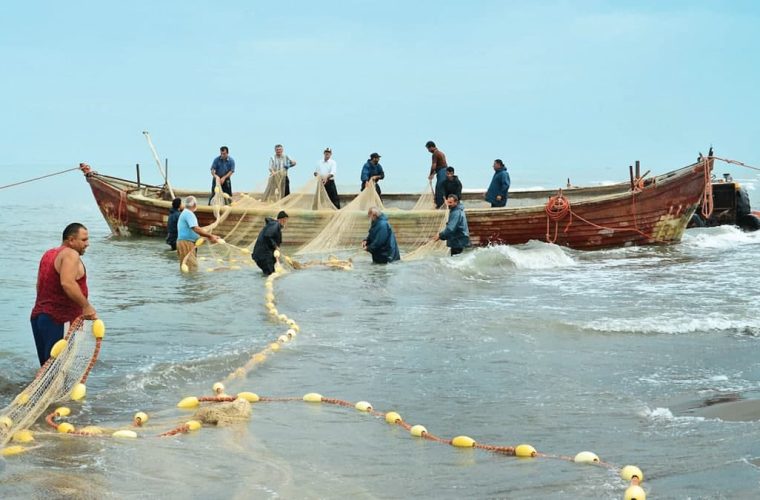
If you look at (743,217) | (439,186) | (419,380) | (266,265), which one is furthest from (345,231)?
(743,217)

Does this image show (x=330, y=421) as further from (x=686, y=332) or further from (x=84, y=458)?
(x=686, y=332)

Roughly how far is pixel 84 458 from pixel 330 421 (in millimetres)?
1720

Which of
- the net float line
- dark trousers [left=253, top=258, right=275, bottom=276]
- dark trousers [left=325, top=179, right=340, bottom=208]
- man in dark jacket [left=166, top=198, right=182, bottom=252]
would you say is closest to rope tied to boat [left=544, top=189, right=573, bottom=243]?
dark trousers [left=325, top=179, right=340, bottom=208]

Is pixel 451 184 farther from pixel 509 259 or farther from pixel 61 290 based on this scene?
pixel 61 290

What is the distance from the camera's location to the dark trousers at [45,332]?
634 cm

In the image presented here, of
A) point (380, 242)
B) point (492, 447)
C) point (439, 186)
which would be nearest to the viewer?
point (492, 447)

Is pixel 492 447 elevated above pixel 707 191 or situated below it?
below

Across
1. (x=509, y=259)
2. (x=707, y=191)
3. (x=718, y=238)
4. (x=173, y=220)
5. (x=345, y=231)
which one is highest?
(x=707, y=191)

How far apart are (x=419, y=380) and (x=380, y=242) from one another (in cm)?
691

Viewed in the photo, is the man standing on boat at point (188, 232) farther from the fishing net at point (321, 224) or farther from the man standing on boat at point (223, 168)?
the man standing on boat at point (223, 168)

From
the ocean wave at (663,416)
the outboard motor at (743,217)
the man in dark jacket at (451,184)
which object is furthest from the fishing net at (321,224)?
the ocean wave at (663,416)

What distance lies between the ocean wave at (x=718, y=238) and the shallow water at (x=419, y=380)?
15.6ft

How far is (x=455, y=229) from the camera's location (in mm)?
14477

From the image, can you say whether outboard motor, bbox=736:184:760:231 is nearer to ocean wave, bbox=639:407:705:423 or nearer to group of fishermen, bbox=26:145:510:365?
group of fishermen, bbox=26:145:510:365
